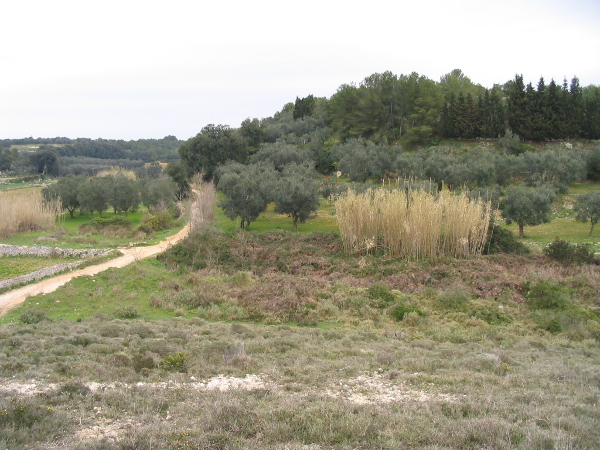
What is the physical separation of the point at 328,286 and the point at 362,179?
98.9 feet

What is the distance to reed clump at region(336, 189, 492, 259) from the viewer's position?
22.2 m

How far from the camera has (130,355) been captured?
10773mm

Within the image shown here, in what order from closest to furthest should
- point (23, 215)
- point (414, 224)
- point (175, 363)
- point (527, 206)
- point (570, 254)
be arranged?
point (175, 363)
point (570, 254)
point (414, 224)
point (527, 206)
point (23, 215)

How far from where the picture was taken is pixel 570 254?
69.9 feet

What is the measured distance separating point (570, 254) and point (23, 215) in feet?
108

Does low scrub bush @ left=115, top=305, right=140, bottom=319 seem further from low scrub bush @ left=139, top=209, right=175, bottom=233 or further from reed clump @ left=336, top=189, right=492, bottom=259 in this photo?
low scrub bush @ left=139, top=209, right=175, bottom=233

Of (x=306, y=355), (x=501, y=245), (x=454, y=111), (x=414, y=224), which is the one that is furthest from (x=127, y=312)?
(x=454, y=111)

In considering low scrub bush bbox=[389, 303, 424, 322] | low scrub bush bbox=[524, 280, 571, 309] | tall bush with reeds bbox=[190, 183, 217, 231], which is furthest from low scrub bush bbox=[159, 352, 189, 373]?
tall bush with reeds bbox=[190, 183, 217, 231]

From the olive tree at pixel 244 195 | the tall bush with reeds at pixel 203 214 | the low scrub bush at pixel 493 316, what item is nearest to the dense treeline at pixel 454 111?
the tall bush with reeds at pixel 203 214

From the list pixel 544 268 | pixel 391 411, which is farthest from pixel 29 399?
pixel 544 268

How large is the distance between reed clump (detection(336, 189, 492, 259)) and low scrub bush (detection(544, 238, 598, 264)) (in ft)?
9.94

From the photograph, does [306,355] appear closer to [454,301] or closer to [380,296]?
[380,296]

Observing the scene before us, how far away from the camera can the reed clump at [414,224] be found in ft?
73.0

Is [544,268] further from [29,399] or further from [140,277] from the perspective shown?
[29,399]
